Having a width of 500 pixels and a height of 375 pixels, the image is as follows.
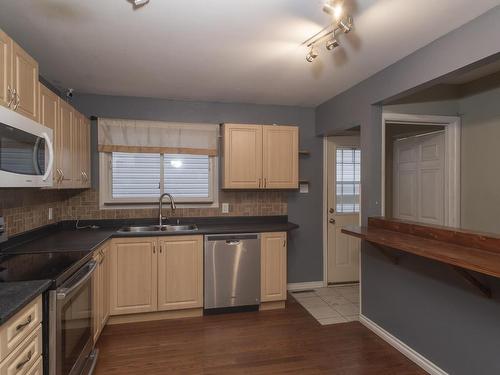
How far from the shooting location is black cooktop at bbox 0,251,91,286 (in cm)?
161

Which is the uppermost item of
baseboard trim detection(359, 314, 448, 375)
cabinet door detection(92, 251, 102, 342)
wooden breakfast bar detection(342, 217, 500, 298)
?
wooden breakfast bar detection(342, 217, 500, 298)

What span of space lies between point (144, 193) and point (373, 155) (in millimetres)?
2507

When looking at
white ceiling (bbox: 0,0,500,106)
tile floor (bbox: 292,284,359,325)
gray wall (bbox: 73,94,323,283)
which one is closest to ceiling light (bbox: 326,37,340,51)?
white ceiling (bbox: 0,0,500,106)

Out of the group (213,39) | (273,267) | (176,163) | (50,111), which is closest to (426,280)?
(273,267)

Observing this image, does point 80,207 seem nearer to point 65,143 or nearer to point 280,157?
point 65,143

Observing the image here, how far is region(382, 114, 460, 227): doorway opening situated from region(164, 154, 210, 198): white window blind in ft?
6.59

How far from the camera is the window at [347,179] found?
4066mm

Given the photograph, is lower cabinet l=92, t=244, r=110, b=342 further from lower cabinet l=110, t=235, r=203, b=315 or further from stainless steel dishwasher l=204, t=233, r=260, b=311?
stainless steel dishwasher l=204, t=233, r=260, b=311

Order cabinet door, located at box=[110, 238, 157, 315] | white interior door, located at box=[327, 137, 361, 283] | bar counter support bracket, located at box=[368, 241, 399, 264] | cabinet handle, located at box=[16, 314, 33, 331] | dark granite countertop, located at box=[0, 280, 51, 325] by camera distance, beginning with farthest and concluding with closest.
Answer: white interior door, located at box=[327, 137, 361, 283] < cabinet door, located at box=[110, 238, 157, 315] < bar counter support bracket, located at box=[368, 241, 399, 264] < cabinet handle, located at box=[16, 314, 33, 331] < dark granite countertop, located at box=[0, 280, 51, 325]

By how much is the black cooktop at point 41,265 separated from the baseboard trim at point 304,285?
257 centimetres

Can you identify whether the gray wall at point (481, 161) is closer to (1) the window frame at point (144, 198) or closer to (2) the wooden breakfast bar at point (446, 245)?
(2) the wooden breakfast bar at point (446, 245)

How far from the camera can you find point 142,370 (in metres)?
2.23

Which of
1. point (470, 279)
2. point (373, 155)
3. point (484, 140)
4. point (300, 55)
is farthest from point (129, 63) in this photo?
point (484, 140)

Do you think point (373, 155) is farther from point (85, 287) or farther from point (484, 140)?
point (85, 287)
